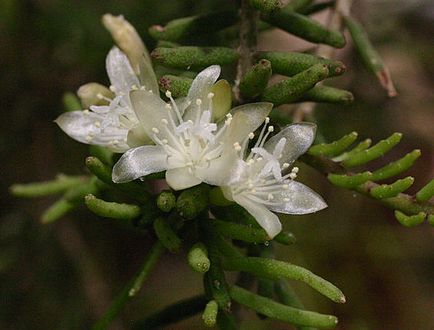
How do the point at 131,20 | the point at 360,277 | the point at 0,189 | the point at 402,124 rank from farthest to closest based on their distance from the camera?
1. the point at 360,277
2. the point at 402,124
3. the point at 0,189
4. the point at 131,20

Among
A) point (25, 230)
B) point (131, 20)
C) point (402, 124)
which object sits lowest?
point (25, 230)

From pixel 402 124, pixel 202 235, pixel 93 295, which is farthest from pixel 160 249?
pixel 402 124

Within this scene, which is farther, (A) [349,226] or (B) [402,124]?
(A) [349,226]

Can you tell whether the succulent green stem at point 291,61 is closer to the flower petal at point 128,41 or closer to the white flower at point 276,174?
the white flower at point 276,174

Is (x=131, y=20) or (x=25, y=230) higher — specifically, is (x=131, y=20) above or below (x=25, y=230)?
above

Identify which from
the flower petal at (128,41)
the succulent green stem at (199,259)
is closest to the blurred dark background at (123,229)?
the flower petal at (128,41)

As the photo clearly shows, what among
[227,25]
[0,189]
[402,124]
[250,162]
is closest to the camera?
[250,162]

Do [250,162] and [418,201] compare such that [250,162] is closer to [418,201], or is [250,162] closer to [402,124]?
[418,201]
